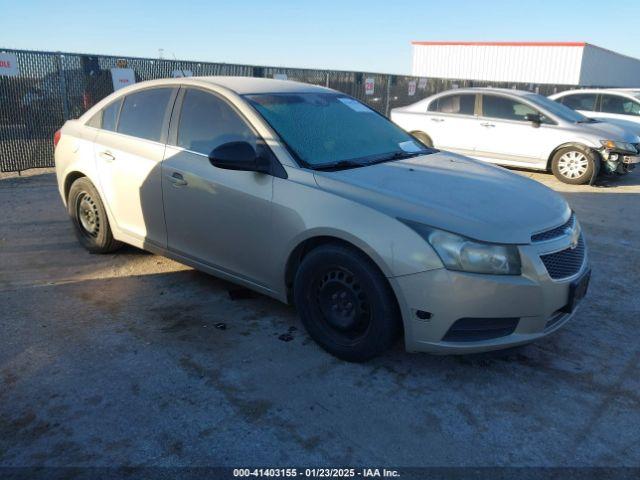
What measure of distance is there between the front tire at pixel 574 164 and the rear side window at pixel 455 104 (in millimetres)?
1843

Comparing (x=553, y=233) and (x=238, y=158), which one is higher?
(x=238, y=158)

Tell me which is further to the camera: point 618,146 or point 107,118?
point 618,146

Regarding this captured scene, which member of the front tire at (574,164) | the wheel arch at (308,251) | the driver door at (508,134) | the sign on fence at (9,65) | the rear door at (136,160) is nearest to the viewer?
the wheel arch at (308,251)

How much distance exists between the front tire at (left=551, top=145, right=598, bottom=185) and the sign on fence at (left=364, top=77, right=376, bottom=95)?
270 inches

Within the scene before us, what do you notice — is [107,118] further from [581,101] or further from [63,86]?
[581,101]

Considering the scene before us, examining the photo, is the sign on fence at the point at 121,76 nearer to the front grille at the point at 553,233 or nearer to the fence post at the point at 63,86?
the fence post at the point at 63,86

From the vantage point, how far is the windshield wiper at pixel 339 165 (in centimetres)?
347

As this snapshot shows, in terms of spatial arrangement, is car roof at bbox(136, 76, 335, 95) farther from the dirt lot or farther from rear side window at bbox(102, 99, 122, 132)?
the dirt lot

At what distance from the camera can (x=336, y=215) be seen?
3.14m

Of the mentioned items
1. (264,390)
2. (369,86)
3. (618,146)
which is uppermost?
(369,86)

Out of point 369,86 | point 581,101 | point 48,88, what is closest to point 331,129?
point 48,88

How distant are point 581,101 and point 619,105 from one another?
87 cm

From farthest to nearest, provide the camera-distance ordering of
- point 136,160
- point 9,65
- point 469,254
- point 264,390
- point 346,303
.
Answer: point 9,65 < point 136,160 < point 346,303 < point 264,390 < point 469,254

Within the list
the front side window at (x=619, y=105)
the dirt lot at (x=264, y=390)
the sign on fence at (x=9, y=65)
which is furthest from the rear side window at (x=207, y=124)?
the front side window at (x=619, y=105)
